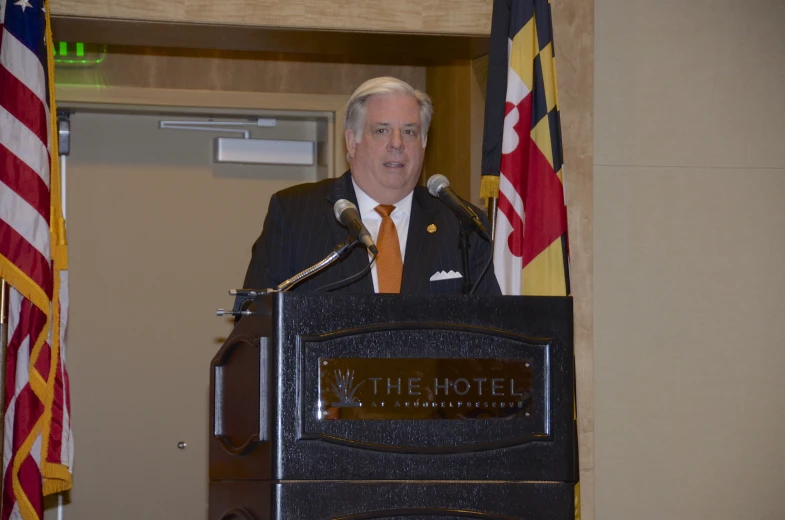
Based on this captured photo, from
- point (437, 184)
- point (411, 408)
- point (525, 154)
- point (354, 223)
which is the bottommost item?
point (411, 408)

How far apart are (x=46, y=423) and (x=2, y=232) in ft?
2.06

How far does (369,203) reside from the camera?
7.75 ft

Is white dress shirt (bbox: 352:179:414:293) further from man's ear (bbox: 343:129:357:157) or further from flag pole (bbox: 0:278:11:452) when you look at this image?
flag pole (bbox: 0:278:11:452)

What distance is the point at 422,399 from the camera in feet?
4.64

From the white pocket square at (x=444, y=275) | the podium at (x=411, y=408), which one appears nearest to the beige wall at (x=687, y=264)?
the white pocket square at (x=444, y=275)

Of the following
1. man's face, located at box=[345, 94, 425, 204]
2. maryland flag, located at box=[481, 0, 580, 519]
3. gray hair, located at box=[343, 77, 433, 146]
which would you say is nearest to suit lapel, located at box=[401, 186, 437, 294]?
man's face, located at box=[345, 94, 425, 204]

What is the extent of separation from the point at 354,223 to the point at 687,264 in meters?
2.25

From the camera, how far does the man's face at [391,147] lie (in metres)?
2.28

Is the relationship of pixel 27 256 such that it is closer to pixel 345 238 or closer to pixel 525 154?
pixel 345 238

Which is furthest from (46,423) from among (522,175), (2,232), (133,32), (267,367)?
(267,367)

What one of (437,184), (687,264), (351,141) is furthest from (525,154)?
(437,184)

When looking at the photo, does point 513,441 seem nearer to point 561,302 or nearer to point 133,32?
point 561,302

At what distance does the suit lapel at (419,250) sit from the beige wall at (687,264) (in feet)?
5.03

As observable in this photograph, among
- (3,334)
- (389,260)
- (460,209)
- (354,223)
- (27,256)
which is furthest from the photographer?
(27,256)
